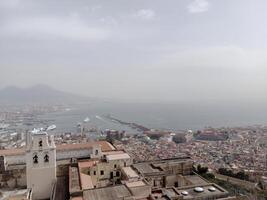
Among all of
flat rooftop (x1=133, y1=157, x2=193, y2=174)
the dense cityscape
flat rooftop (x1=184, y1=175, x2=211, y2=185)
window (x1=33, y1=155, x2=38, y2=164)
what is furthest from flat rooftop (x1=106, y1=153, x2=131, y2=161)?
window (x1=33, y1=155, x2=38, y2=164)

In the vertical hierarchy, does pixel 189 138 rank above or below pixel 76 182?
below

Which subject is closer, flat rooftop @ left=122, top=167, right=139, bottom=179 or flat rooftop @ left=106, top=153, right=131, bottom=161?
flat rooftop @ left=122, top=167, right=139, bottom=179

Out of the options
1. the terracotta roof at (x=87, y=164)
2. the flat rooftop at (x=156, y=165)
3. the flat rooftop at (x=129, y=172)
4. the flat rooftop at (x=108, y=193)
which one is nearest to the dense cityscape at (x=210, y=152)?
the flat rooftop at (x=156, y=165)

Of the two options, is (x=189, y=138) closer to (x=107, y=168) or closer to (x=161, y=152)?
(x=161, y=152)

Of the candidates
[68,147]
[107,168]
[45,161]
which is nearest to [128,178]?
[107,168]

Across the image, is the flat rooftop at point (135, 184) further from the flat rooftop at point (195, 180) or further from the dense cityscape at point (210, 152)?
the flat rooftop at point (195, 180)

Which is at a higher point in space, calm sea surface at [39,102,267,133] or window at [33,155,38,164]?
window at [33,155,38,164]

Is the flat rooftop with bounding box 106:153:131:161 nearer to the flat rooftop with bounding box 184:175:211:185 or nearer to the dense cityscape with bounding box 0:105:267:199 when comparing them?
the dense cityscape with bounding box 0:105:267:199

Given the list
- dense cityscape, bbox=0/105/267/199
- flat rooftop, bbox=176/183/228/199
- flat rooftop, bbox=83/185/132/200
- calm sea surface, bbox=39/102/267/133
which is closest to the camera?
flat rooftop, bbox=83/185/132/200
